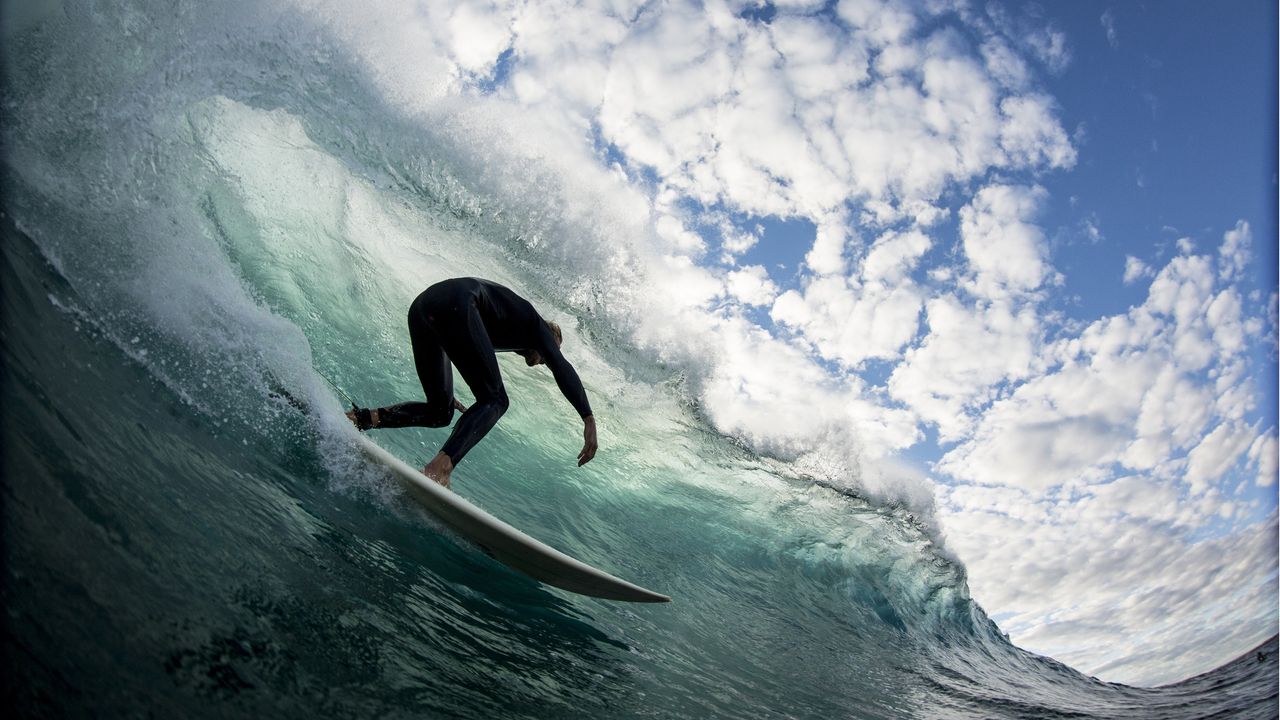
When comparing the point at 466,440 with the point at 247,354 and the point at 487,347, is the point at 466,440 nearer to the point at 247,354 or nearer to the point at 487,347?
the point at 487,347

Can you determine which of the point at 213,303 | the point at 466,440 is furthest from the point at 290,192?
the point at 466,440

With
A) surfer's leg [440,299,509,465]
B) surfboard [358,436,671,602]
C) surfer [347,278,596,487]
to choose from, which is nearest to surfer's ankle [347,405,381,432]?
surfer [347,278,596,487]

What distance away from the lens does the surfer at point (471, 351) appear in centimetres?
337

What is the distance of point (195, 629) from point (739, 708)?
2.12 m

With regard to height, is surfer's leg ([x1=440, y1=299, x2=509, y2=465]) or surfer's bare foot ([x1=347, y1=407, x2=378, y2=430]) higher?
surfer's leg ([x1=440, y1=299, x2=509, y2=465])

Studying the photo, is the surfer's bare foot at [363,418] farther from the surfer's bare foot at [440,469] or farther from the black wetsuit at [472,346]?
the surfer's bare foot at [440,469]

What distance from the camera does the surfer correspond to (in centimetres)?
337

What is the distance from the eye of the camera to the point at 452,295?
344 centimetres

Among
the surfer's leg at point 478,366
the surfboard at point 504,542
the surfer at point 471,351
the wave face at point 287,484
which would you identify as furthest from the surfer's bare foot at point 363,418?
the surfer's leg at point 478,366

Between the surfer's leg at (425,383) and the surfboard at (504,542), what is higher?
the surfer's leg at (425,383)

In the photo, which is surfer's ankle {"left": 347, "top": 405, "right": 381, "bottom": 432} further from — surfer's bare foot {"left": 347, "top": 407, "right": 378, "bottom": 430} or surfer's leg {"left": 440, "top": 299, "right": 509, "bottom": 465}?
surfer's leg {"left": 440, "top": 299, "right": 509, "bottom": 465}

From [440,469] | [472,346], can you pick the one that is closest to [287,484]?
[440,469]

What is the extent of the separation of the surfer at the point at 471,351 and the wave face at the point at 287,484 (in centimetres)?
51

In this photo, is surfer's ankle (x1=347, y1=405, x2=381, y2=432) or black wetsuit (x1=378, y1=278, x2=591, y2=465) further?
surfer's ankle (x1=347, y1=405, x2=381, y2=432)
